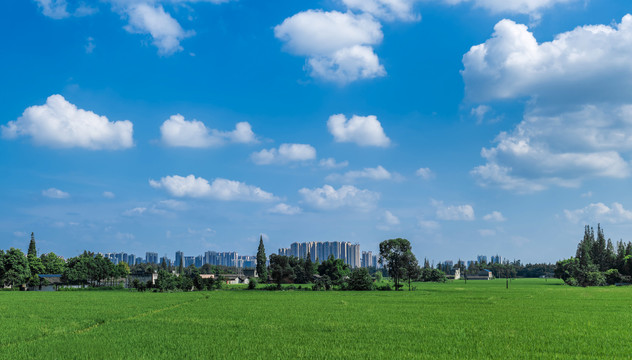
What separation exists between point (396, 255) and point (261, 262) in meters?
69.3

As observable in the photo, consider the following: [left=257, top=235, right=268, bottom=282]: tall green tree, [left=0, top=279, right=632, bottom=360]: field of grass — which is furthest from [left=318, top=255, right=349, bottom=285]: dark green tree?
[left=0, top=279, right=632, bottom=360]: field of grass

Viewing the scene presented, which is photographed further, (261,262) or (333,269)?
(261,262)

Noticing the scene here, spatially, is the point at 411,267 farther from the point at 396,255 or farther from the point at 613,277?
the point at 613,277

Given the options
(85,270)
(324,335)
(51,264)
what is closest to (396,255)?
(324,335)

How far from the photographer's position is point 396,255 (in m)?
85.9

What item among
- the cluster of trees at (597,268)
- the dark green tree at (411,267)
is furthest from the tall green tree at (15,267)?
the cluster of trees at (597,268)

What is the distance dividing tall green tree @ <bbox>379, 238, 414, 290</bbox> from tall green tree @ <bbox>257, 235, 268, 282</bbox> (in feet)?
203

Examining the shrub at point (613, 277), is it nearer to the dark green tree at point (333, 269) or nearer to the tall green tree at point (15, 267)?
the dark green tree at point (333, 269)

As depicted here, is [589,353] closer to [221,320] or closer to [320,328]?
[320,328]

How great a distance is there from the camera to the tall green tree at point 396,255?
8506cm

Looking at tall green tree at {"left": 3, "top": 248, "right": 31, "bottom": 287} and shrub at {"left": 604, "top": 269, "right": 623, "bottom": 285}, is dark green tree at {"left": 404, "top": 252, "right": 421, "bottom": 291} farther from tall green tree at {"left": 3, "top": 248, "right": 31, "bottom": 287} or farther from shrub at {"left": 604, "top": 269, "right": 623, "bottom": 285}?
tall green tree at {"left": 3, "top": 248, "right": 31, "bottom": 287}

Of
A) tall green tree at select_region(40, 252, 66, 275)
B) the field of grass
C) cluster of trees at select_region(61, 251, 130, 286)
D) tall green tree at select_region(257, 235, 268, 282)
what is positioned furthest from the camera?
tall green tree at select_region(257, 235, 268, 282)

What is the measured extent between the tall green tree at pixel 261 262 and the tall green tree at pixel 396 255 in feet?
203

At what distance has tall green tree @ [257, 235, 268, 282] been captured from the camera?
141 meters
